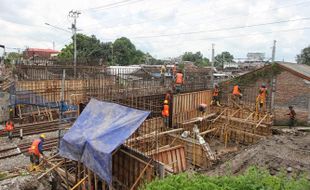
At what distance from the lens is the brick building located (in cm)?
1393

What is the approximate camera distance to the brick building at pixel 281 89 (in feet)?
45.7

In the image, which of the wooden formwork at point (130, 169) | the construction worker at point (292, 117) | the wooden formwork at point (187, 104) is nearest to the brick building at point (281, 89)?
the construction worker at point (292, 117)

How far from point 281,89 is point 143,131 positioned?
8.89m

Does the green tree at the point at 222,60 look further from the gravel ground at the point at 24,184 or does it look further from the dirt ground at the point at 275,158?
the gravel ground at the point at 24,184

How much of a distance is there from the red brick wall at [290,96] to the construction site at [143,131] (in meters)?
0.05

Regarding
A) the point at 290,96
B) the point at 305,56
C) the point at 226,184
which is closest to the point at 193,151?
the point at 226,184

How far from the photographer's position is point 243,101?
634 inches

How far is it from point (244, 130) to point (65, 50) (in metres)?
39.2

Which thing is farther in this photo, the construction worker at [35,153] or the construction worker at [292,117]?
the construction worker at [292,117]

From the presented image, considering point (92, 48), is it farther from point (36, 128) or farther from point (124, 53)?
point (36, 128)

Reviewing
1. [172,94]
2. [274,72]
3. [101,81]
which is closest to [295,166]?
[172,94]

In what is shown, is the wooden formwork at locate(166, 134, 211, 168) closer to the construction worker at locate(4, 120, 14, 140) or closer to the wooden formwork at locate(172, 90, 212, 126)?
the wooden formwork at locate(172, 90, 212, 126)

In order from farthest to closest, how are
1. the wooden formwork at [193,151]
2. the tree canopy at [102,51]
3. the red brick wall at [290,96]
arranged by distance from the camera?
the tree canopy at [102,51]
the red brick wall at [290,96]
the wooden formwork at [193,151]

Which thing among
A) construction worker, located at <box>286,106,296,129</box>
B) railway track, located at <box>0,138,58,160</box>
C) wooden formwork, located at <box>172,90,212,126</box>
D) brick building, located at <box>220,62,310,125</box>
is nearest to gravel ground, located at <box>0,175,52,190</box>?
railway track, located at <box>0,138,58,160</box>
